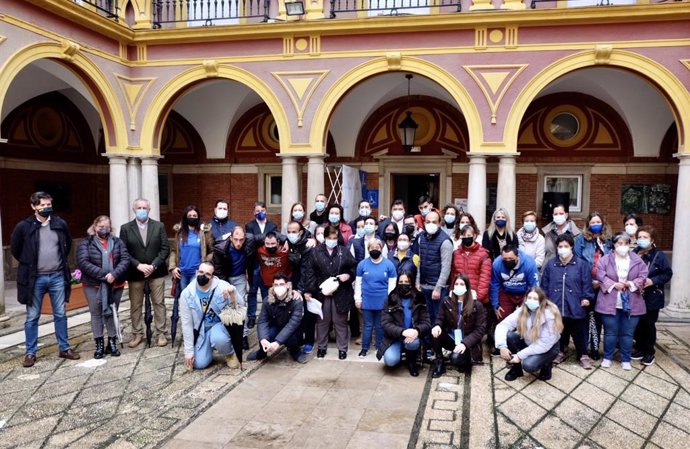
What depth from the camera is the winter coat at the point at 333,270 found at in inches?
237

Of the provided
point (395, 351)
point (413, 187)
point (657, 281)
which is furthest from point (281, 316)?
point (413, 187)

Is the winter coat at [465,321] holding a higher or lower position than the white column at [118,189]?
lower

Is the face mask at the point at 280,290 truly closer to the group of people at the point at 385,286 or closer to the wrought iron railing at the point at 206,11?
the group of people at the point at 385,286

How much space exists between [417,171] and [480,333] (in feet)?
24.9

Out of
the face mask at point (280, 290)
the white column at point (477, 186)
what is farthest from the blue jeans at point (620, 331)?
the white column at point (477, 186)

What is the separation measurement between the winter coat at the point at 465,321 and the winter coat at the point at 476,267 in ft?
1.15

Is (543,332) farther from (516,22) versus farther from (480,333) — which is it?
(516,22)

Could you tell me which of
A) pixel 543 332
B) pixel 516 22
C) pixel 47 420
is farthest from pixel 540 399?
pixel 516 22

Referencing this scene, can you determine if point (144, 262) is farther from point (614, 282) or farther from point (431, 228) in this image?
point (614, 282)

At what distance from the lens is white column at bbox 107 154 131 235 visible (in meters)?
10.3

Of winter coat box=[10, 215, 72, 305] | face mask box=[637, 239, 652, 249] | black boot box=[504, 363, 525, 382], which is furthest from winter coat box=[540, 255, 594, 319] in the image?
winter coat box=[10, 215, 72, 305]

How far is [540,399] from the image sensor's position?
482 cm

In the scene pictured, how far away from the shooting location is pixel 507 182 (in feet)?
30.2

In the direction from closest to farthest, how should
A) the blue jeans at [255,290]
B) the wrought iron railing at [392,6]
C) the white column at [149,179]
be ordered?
1. the blue jeans at [255,290]
2. the wrought iron railing at [392,6]
3. the white column at [149,179]
